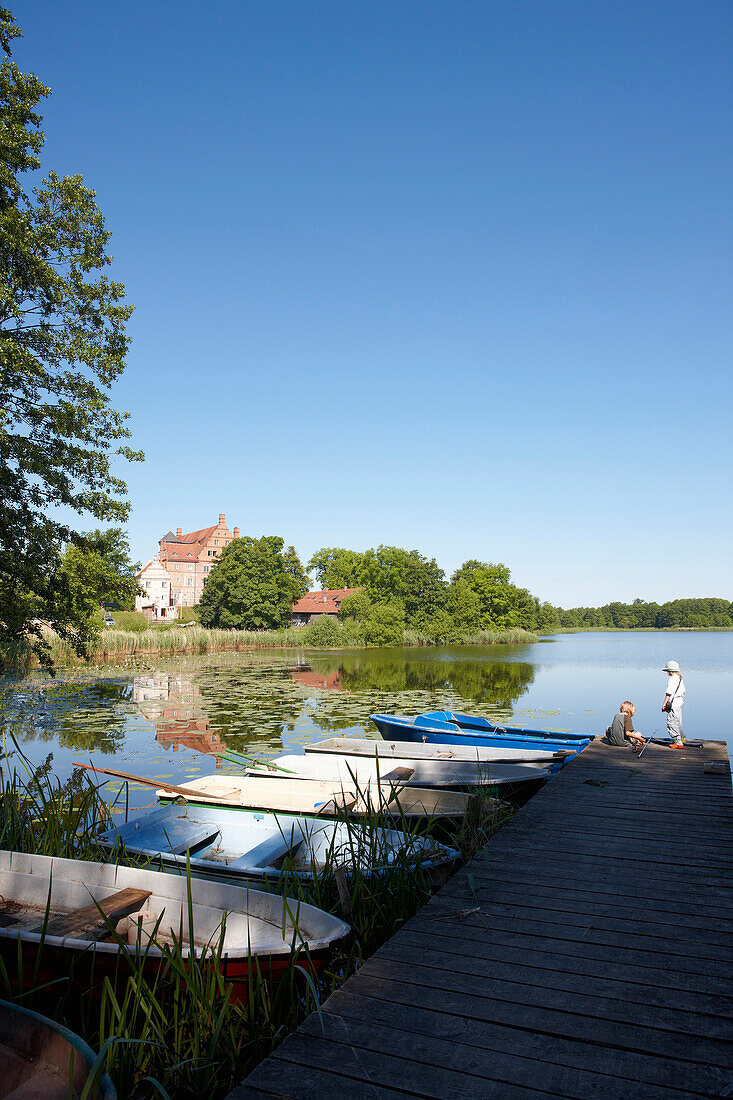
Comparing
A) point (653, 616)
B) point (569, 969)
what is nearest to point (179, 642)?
point (569, 969)

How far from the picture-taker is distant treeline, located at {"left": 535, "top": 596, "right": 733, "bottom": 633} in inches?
4368

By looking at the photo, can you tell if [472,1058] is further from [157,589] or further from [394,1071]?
[157,589]

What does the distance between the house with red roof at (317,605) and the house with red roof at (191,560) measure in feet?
55.6

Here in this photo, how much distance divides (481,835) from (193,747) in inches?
345

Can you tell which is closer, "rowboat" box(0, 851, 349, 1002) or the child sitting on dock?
"rowboat" box(0, 851, 349, 1002)

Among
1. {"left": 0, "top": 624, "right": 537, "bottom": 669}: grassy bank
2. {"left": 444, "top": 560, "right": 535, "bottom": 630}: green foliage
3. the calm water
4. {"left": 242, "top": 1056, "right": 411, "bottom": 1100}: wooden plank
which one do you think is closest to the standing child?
the calm water

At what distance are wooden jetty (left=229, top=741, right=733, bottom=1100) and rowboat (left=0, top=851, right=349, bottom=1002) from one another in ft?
1.22

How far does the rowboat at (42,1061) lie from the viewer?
1.97 metres

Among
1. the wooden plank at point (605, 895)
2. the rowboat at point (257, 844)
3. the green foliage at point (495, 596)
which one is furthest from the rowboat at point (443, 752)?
the green foliage at point (495, 596)

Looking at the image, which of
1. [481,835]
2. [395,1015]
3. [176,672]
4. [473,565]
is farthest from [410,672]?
[473,565]

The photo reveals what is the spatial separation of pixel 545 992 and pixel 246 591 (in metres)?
53.7

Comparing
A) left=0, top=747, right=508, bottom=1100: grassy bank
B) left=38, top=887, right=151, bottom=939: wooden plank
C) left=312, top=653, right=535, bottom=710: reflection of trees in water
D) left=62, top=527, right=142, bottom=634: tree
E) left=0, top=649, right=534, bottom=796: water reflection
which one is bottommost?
left=312, top=653, right=535, bottom=710: reflection of trees in water

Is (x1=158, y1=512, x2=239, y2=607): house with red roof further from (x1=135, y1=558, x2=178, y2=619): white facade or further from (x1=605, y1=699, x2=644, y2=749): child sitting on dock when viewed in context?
(x1=605, y1=699, x2=644, y2=749): child sitting on dock

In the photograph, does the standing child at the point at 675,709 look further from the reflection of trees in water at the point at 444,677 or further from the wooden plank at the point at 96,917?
the reflection of trees in water at the point at 444,677
